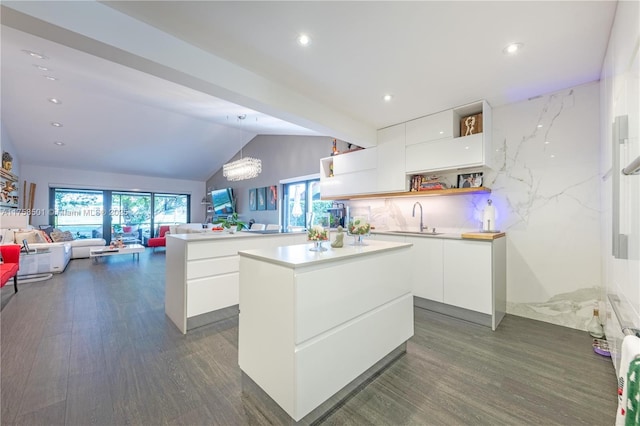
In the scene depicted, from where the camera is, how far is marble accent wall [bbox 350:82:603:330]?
2607 mm

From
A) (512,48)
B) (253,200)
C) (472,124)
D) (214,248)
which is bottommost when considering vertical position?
(214,248)

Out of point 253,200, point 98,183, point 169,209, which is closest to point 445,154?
point 253,200

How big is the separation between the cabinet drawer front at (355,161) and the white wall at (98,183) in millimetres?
7859

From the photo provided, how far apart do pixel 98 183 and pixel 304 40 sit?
30.7ft

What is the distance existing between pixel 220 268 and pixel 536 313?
11.8ft

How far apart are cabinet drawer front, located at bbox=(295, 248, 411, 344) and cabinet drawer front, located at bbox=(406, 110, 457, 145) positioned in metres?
1.90

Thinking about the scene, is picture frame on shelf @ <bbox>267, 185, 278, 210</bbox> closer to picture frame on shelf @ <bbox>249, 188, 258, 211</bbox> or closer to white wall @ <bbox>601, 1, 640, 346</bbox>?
picture frame on shelf @ <bbox>249, 188, 258, 211</bbox>

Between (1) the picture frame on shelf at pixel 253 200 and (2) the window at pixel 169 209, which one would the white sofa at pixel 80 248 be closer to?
(2) the window at pixel 169 209

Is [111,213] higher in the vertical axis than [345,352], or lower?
higher

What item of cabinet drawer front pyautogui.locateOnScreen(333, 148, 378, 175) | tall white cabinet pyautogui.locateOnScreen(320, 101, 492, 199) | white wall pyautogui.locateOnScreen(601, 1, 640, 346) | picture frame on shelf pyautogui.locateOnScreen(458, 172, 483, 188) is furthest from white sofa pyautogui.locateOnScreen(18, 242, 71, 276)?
white wall pyautogui.locateOnScreen(601, 1, 640, 346)

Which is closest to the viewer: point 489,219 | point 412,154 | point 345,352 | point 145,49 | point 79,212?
point 345,352

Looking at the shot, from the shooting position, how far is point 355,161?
4.25 meters

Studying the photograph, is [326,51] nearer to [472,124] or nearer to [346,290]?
[346,290]

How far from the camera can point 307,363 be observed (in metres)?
1.38
